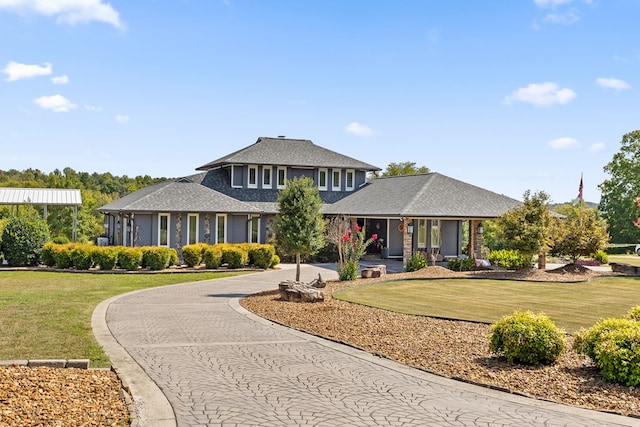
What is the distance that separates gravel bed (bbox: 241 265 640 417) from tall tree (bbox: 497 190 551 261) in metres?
12.1

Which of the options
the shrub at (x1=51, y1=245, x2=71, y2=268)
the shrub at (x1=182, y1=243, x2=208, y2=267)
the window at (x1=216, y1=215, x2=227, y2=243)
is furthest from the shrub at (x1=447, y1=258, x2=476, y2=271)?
the shrub at (x1=51, y1=245, x2=71, y2=268)

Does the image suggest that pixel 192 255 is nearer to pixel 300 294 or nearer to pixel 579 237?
pixel 300 294

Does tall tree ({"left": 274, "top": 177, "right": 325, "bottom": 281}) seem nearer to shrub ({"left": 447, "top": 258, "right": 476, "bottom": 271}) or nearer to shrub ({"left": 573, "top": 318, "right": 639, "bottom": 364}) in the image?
shrub ({"left": 447, "top": 258, "right": 476, "bottom": 271})

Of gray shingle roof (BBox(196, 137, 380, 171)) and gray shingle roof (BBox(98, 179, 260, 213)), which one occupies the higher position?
gray shingle roof (BBox(196, 137, 380, 171))

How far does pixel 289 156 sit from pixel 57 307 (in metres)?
26.8

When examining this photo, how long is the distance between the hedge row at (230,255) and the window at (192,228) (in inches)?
136

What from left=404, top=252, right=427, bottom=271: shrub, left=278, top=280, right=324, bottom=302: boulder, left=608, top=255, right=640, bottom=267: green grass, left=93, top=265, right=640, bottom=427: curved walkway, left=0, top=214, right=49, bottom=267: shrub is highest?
left=0, top=214, right=49, bottom=267: shrub

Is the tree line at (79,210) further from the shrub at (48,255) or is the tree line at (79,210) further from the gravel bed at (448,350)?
the gravel bed at (448,350)

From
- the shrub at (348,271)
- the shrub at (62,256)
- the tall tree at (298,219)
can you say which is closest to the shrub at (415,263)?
the shrub at (348,271)

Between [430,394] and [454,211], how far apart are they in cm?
2431

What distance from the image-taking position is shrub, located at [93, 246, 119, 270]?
93.0 ft

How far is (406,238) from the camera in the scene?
102 ft

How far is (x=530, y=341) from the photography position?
395 inches

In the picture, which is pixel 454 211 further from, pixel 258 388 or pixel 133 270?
pixel 258 388
